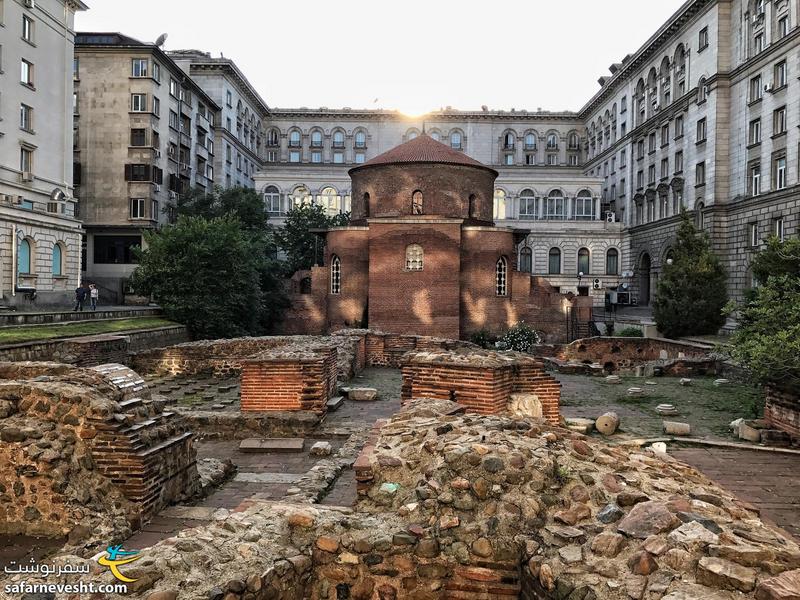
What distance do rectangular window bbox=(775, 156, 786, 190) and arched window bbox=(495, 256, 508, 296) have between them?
14.9 metres

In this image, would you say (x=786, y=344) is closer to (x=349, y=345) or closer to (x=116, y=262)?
(x=349, y=345)

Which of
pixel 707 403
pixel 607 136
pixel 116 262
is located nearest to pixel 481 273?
pixel 707 403

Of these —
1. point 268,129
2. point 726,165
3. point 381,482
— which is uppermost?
point 268,129

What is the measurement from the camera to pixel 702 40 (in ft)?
124

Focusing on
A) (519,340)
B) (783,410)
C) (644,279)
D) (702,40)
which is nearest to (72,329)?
(519,340)

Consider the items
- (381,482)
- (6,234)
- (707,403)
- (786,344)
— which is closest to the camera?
(381,482)

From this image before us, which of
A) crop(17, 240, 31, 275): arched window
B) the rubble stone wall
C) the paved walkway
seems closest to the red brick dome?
the rubble stone wall

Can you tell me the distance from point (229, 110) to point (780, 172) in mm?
43393

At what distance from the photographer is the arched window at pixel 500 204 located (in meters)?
53.0

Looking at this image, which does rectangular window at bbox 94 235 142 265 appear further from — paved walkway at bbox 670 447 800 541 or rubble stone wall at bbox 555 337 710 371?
paved walkway at bbox 670 447 800 541

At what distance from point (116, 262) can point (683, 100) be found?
1574 inches

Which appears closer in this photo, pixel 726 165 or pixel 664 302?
pixel 664 302

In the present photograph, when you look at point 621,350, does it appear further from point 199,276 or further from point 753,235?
point 199,276

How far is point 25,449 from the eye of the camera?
5.48 m
